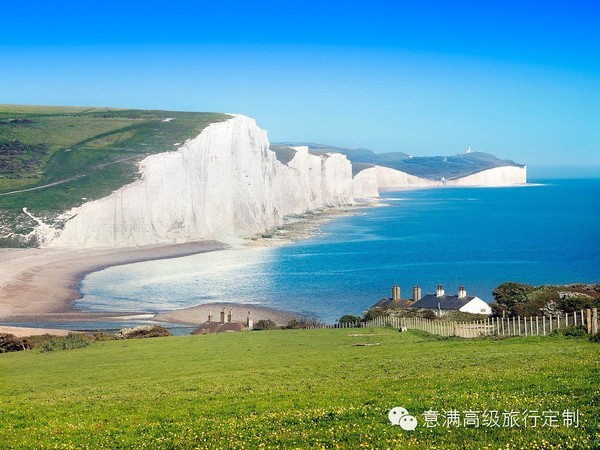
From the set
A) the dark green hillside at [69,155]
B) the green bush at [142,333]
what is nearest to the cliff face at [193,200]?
the dark green hillside at [69,155]

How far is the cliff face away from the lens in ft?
294

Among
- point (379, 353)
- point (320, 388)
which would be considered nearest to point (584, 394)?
point (320, 388)

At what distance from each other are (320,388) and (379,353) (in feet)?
28.3

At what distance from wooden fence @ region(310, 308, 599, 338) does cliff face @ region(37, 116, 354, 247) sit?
6300 centimetres

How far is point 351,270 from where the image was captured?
7575 centimetres

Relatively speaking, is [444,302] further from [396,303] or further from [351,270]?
[351,270]

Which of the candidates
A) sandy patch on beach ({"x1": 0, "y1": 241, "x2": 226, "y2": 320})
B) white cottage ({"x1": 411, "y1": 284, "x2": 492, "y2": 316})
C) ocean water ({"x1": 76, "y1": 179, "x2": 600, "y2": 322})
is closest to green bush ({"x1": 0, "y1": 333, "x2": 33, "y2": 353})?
sandy patch on beach ({"x1": 0, "y1": 241, "x2": 226, "y2": 320})

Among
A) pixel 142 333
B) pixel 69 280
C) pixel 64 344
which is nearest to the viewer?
pixel 64 344

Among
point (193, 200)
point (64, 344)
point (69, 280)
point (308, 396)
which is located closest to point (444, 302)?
point (64, 344)

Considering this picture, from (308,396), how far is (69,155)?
115 meters

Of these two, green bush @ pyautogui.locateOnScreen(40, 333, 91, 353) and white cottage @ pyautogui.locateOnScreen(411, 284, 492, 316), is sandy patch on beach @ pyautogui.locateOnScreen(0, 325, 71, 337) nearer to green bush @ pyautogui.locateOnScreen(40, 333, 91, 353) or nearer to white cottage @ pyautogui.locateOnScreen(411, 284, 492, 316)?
green bush @ pyautogui.locateOnScreen(40, 333, 91, 353)

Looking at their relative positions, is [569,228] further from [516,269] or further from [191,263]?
[191,263]

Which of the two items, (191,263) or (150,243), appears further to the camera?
(150,243)

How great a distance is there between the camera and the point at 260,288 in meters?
64.2
